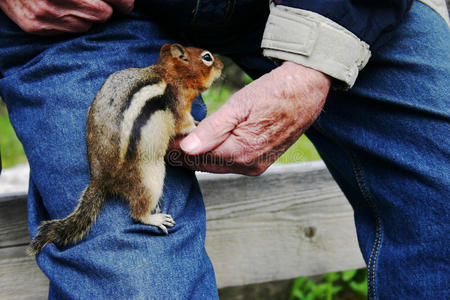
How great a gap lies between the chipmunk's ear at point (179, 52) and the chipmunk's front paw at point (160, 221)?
501 mm

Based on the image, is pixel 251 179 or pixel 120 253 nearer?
pixel 120 253

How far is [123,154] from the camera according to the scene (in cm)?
113

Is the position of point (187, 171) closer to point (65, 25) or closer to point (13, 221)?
point (65, 25)

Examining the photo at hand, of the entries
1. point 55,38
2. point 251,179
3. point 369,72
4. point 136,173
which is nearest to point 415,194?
point 369,72

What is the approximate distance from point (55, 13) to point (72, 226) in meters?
0.56

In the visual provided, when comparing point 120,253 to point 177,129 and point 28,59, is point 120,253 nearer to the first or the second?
point 177,129

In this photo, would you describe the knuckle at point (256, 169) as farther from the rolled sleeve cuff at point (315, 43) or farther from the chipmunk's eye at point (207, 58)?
the chipmunk's eye at point (207, 58)

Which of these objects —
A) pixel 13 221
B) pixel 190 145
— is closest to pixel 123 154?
pixel 190 145

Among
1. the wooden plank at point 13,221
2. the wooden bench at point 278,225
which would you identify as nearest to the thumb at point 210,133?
the wooden bench at point 278,225

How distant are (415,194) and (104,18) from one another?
3.42ft

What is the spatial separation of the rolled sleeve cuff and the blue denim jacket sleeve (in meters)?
0.02

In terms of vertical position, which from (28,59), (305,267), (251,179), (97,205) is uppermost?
(28,59)

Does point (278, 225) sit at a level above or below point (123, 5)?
below

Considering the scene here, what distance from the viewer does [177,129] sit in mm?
1305
